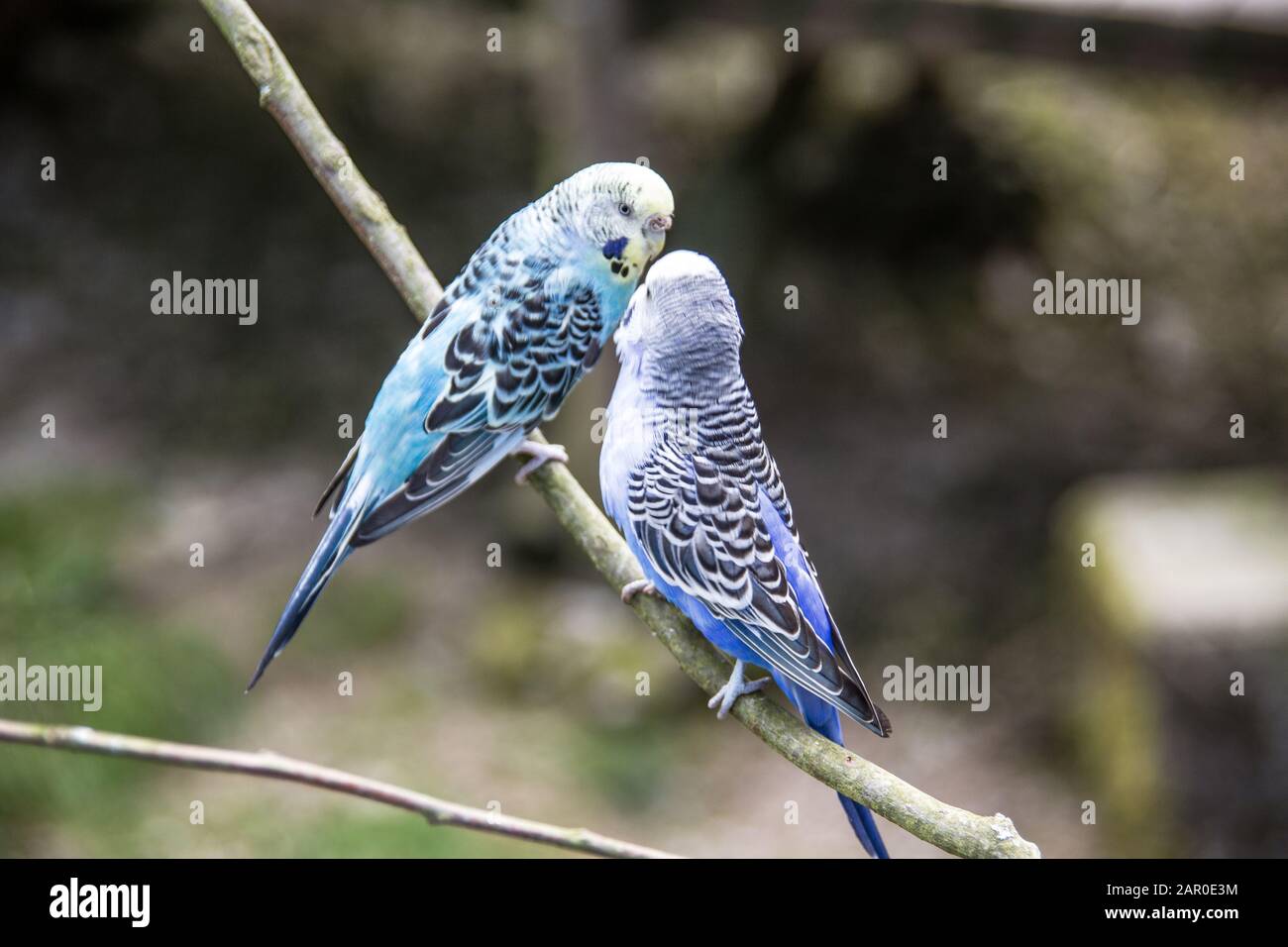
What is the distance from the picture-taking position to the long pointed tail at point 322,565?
191 cm

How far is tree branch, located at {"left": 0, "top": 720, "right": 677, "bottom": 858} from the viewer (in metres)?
1.62

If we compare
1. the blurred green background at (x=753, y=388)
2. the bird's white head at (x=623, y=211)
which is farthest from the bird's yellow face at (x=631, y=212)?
the blurred green background at (x=753, y=388)

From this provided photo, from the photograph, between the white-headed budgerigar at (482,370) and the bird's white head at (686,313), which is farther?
the white-headed budgerigar at (482,370)

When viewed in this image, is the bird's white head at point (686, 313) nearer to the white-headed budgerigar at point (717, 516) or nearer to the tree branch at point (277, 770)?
the white-headed budgerigar at point (717, 516)

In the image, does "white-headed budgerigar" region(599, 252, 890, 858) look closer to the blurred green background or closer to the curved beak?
the curved beak

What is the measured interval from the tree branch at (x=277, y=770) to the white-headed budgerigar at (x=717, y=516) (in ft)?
1.39

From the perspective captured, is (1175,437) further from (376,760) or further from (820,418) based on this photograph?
(376,760)

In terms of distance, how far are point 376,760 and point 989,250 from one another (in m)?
4.54

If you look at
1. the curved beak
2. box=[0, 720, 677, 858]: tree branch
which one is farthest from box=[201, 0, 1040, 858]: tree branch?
the curved beak

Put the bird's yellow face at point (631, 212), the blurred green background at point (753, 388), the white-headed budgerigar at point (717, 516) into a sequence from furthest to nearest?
the blurred green background at point (753, 388) → the white-headed budgerigar at point (717, 516) → the bird's yellow face at point (631, 212)

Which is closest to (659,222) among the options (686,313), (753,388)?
(686,313)

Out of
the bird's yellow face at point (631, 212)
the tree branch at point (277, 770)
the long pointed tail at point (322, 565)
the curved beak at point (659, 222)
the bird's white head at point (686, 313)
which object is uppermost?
the bird's yellow face at point (631, 212)

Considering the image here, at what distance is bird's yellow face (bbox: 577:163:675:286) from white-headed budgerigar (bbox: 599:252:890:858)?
134 mm
